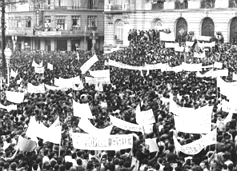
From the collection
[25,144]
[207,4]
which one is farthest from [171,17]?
[25,144]

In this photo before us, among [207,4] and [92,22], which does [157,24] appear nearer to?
[207,4]

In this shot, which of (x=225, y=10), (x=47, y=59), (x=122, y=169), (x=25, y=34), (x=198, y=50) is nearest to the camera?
(x=122, y=169)

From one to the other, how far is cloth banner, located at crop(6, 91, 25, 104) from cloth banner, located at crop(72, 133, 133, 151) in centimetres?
755

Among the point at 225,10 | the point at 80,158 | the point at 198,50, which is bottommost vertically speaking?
the point at 80,158

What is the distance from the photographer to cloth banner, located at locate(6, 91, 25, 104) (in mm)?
20312

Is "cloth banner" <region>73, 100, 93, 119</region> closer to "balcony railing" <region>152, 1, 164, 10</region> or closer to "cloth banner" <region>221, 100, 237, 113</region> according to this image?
"cloth banner" <region>221, 100, 237, 113</region>

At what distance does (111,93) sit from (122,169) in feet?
34.9

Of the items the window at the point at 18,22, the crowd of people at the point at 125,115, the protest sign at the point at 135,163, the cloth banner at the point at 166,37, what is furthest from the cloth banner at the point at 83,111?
the window at the point at 18,22

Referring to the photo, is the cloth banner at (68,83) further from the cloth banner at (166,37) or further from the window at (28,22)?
the window at (28,22)

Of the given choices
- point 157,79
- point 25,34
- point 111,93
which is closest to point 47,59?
point 157,79

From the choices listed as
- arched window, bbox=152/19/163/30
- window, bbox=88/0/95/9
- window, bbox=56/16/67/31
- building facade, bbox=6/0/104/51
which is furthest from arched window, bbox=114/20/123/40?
window, bbox=88/0/95/9

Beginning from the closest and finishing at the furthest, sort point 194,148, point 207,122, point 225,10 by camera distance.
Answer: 1. point 194,148
2. point 207,122
3. point 225,10

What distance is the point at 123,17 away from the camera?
54.3m

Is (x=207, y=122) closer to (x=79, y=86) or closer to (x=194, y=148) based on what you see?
(x=194, y=148)
